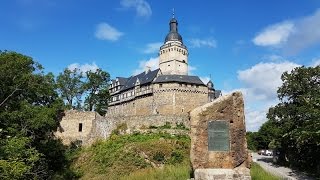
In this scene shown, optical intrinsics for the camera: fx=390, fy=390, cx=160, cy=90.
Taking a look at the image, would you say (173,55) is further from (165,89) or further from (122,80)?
(165,89)

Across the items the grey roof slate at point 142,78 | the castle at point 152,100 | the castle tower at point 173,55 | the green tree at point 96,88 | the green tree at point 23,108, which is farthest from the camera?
the castle tower at point 173,55

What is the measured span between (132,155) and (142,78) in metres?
35.1

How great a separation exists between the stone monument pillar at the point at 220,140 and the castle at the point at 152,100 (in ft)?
79.9

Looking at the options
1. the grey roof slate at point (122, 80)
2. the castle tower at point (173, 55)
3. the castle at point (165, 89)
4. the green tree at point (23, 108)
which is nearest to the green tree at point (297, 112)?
the green tree at point (23, 108)

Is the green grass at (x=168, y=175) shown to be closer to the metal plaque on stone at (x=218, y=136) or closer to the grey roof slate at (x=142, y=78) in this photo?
the metal plaque on stone at (x=218, y=136)

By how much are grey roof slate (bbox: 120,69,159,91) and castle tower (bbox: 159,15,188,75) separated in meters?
5.05

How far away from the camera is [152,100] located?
6069 cm

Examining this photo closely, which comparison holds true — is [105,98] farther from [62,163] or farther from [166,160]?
[166,160]

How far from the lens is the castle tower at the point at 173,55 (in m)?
71.1

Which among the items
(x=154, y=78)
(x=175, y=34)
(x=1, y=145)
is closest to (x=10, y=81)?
(x=1, y=145)

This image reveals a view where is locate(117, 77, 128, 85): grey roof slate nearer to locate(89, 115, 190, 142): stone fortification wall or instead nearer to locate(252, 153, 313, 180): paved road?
locate(89, 115, 190, 142): stone fortification wall

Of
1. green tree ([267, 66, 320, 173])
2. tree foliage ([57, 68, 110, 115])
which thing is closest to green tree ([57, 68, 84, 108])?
tree foliage ([57, 68, 110, 115])

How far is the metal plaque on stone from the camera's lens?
12.7 meters

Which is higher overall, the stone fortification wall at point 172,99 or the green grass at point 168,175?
the stone fortification wall at point 172,99
